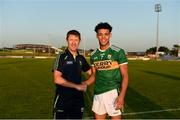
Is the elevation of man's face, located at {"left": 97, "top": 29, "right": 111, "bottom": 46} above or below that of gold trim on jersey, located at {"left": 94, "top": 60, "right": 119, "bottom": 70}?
above

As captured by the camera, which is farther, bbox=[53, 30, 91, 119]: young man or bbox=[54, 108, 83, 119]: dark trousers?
bbox=[54, 108, 83, 119]: dark trousers

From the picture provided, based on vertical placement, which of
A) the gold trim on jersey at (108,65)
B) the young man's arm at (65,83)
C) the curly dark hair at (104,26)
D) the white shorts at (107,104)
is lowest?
the white shorts at (107,104)

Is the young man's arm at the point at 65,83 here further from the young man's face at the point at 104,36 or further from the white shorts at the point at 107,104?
the young man's face at the point at 104,36

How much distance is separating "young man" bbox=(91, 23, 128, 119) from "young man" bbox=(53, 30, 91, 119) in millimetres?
251

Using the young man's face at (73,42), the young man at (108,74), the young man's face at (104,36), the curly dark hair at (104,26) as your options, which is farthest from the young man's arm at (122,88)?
the young man's face at (73,42)

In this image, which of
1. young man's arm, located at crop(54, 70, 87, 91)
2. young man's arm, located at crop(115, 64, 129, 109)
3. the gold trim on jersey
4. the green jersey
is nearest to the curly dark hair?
the green jersey

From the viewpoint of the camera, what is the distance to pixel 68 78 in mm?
5293

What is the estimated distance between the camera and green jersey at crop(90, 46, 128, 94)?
5.25 metres

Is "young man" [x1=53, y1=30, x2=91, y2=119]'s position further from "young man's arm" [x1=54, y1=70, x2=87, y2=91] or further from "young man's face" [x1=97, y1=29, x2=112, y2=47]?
"young man's face" [x1=97, y1=29, x2=112, y2=47]

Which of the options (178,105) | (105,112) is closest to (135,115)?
(178,105)

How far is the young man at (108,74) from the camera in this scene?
5.24 m

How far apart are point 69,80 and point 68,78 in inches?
1.3

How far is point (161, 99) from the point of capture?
1342cm

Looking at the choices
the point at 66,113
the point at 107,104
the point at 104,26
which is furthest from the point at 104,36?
the point at 66,113
